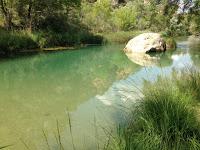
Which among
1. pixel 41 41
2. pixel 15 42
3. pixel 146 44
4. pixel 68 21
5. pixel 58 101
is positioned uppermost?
pixel 68 21

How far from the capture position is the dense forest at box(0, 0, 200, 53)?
1856 cm

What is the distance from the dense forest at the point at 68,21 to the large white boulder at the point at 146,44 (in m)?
1.50

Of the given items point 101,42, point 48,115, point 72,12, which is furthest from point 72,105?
point 72,12

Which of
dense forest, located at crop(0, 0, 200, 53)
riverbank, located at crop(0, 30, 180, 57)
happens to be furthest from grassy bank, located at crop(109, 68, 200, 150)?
riverbank, located at crop(0, 30, 180, 57)

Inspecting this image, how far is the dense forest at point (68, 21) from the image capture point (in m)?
18.6

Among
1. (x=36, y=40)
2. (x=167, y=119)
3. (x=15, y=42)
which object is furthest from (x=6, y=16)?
(x=167, y=119)

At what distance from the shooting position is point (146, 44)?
74.7ft

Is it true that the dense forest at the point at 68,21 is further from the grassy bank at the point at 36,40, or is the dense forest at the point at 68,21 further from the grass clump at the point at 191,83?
the grass clump at the point at 191,83

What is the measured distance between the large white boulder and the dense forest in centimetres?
150

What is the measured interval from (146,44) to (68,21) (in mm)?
10831

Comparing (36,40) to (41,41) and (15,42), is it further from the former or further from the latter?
(15,42)

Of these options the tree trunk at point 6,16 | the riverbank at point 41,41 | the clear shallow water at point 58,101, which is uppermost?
the tree trunk at point 6,16

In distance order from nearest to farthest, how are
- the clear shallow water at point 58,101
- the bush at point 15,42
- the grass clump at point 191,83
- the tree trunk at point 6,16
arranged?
the clear shallow water at point 58,101
the grass clump at point 191,83
the bush at point 15,42
the tree trunk at point 6,16

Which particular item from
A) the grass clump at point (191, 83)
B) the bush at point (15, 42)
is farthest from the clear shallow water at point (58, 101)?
the bush at point (15, 42)
